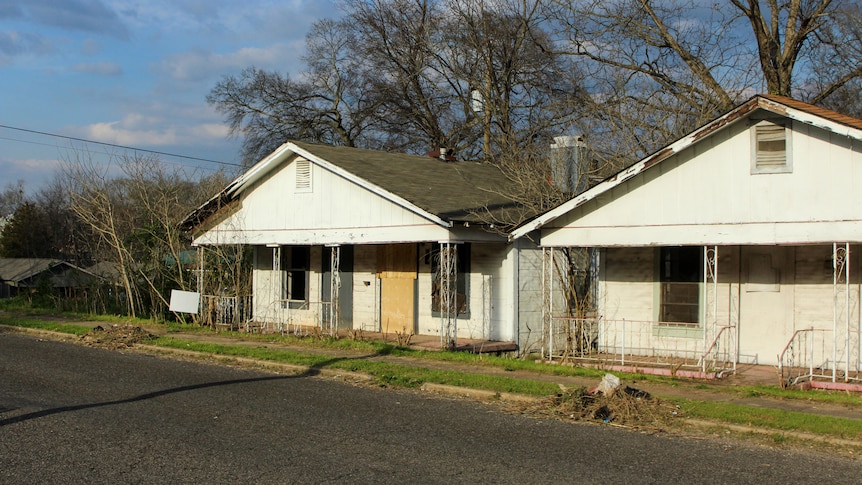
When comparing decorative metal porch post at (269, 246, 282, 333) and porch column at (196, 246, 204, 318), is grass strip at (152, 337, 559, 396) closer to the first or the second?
decorative metal porch post at (269, 246, 282, 333)

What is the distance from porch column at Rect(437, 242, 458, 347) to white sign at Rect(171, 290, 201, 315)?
7.97 metres

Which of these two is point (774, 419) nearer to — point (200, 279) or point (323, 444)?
point (323, 444)

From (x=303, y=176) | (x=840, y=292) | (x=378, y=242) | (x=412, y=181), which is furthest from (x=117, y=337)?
(x=840, y=292)

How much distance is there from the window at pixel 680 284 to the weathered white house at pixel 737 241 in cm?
2

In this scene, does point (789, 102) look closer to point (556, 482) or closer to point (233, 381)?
point (556, 482)

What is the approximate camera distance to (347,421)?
32.2 feet

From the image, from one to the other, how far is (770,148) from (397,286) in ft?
32.3

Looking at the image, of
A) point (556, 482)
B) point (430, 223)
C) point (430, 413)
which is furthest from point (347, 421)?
point (430, 223)

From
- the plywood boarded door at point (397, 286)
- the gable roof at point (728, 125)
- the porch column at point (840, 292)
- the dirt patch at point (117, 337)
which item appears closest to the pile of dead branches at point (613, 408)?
the porch column at point (840, 292)

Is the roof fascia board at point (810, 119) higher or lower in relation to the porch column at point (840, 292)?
higher

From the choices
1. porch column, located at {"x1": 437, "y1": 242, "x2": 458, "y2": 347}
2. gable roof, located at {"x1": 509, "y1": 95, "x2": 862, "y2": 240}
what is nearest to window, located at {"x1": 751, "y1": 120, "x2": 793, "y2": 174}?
gable roof, located at {"x1": 509, "y1": 95, "x2": 862, "y2": 240}

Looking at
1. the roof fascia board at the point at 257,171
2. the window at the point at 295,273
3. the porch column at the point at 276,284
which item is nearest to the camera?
the roof fascia board at the point at 257,171

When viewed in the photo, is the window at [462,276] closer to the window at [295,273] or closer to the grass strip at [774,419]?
the window at [295,273]

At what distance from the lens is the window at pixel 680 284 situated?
598 inches
